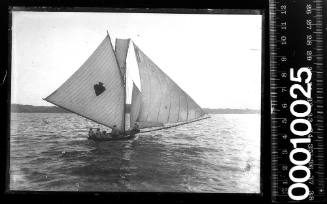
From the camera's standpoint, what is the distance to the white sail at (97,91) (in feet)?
6.13

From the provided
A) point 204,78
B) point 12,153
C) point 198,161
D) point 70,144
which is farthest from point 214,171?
point 12,153

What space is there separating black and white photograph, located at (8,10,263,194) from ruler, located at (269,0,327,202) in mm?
88

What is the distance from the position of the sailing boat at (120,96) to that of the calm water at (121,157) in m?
0.05

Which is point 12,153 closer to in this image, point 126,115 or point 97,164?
point 97,164

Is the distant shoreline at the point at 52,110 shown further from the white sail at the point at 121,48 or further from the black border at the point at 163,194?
the white sail at the point at 121,48

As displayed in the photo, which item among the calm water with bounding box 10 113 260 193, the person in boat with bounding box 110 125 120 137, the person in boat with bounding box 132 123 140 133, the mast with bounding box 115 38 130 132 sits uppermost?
the mast with bounding box 115 38 130 132

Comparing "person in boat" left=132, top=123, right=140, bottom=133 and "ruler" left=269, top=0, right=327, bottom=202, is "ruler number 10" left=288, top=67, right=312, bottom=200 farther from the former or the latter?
"person in boat" left=132, top=123, right=140, bottom=133

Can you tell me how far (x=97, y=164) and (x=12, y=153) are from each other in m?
0.42

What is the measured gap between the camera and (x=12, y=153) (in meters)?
1.88

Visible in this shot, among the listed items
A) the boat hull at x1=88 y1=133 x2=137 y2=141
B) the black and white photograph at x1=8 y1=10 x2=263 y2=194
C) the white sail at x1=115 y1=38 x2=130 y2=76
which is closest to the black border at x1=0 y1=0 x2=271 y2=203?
the black and white photograph at x1=8 y1=10 x2=263 y2=194

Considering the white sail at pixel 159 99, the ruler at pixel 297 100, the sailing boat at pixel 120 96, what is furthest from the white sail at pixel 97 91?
the ruler at pixel 297 100

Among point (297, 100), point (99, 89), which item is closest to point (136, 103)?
point (99, 89)

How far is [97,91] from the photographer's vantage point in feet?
6.17

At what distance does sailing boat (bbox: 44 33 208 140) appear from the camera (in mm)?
1869
